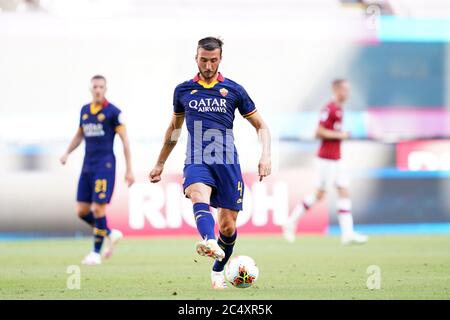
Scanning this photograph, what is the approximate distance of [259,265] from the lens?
12203 millimetres

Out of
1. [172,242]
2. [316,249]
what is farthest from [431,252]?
[172,242]

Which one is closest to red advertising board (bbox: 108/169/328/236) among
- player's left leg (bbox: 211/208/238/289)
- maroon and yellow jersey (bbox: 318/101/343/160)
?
maroon and yellow jersey (bbox: 318/101/343/160)

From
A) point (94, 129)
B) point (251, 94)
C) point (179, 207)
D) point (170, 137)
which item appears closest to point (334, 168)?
point (179, 207)

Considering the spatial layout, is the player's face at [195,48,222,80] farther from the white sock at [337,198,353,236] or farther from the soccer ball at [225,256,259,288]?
the white sock at [337,198,353,236]

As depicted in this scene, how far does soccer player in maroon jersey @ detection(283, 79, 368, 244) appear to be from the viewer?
50.5 ft

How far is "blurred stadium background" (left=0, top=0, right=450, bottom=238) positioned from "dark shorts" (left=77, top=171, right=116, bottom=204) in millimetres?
4312

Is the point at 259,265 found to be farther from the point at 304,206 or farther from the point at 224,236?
the point at 304,206

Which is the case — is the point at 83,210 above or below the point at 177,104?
below

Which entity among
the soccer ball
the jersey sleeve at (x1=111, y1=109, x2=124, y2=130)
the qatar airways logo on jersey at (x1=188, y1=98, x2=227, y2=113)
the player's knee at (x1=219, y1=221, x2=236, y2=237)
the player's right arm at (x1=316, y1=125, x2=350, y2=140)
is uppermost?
the player's right arm at (x1=316, y1=125, x2=350, y2=140)

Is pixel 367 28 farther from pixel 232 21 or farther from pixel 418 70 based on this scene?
pixel 232 21

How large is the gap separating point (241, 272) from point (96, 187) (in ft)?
12.3

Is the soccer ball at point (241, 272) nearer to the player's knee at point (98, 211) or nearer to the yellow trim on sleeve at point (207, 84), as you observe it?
the yellow trim on sleeve at point (207, 84)

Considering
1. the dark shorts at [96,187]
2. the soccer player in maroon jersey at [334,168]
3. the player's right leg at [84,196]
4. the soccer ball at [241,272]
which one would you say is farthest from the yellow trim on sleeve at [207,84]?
the soccer player in maroon jersey at [334,168]

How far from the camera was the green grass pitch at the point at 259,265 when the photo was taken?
929 cm
